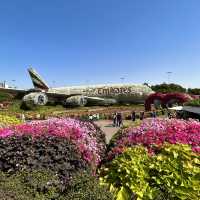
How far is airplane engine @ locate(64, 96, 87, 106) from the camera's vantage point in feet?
282

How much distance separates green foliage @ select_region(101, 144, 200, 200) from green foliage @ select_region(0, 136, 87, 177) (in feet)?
3.54

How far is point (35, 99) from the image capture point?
85.4 m

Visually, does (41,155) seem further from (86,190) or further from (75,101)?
(75,101)

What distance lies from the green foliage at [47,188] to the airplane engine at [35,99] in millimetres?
74885

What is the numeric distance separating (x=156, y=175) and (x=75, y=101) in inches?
3105

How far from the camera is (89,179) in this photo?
7.22 meters

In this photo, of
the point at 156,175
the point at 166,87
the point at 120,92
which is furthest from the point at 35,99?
the point at 156,175

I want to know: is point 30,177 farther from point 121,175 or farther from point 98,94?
point 98,94

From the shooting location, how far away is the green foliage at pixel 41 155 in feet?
30.0

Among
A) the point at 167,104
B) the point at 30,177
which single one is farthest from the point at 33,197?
the point at 167,104

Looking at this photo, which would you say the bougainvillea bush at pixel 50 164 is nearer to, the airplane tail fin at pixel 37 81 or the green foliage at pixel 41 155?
the green foliage at pixel 41 155

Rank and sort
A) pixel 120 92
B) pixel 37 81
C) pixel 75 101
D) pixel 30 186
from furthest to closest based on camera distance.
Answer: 1. pixel 37 81
2. pixel 120 92
3. pixel 75 101
4. pixel 30 186

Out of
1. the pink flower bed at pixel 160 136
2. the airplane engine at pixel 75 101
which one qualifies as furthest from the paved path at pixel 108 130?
the airplane engine at pixel 75 101

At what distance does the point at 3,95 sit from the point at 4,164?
→ 103599 millimetres
